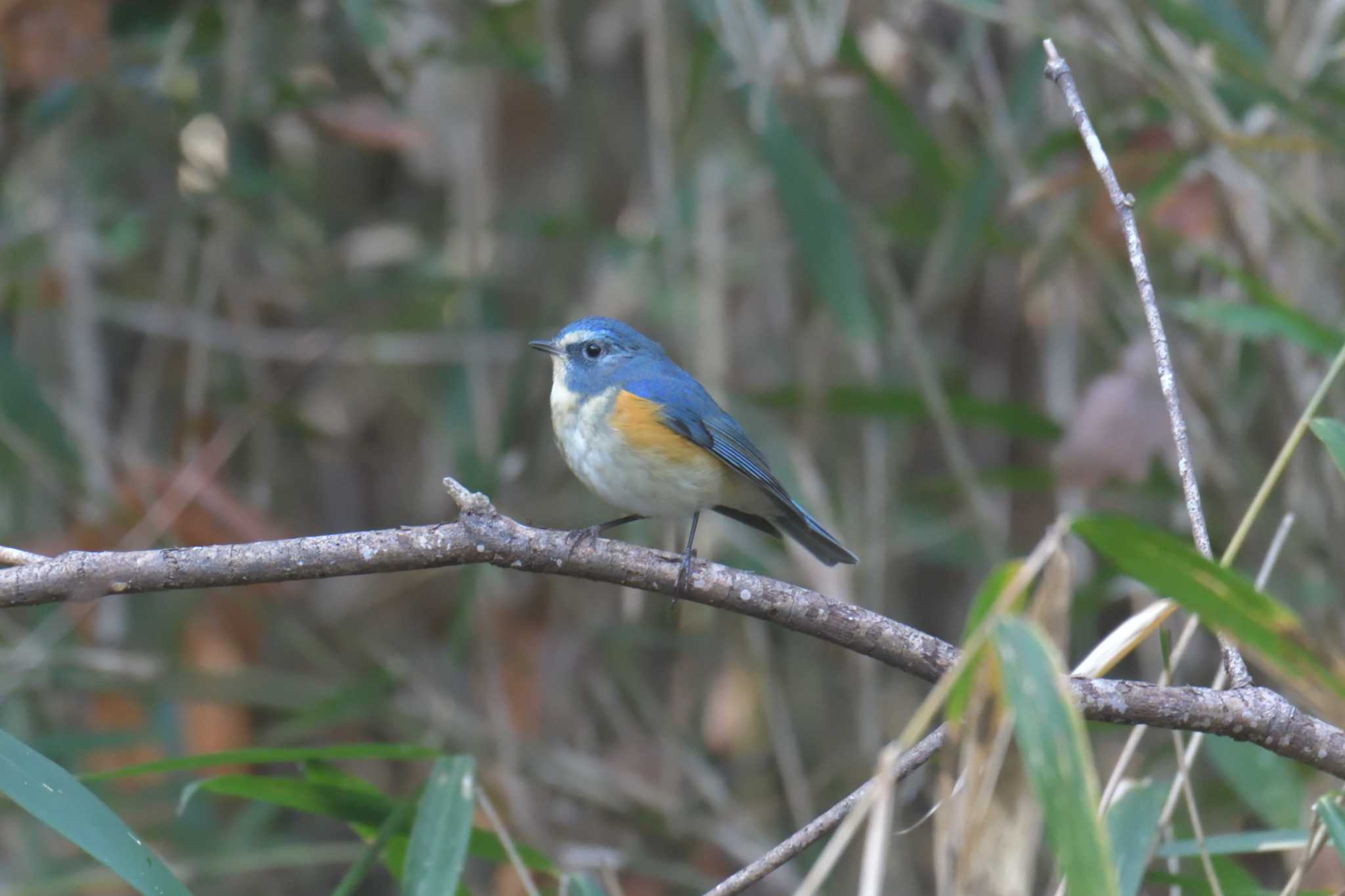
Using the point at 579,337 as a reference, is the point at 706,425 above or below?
below

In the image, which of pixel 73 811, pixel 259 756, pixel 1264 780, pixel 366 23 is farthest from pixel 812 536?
pixel 73 811

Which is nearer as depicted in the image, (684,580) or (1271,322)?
(684,580)

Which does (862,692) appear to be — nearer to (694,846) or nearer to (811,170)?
(694,846)

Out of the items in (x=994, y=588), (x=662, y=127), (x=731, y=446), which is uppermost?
(x=662, y=127)

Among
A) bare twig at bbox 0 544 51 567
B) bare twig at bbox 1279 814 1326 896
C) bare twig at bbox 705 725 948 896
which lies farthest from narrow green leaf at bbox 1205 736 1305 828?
bare twig at bbox 0 544 51 567

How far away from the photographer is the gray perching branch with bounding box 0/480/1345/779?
1.95 metres

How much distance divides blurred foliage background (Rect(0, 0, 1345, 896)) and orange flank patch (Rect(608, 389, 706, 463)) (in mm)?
841

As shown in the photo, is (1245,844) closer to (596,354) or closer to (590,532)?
(590,532)

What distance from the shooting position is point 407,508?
6.12 metres

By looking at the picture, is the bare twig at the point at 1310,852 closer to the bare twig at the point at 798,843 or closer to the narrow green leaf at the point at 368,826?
the bare twig at the point at 798,843

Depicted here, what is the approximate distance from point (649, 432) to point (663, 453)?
0.07m

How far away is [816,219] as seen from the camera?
4371 mm

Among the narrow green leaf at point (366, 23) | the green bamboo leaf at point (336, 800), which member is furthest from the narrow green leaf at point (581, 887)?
the narrow green leaf at point (366, 23)

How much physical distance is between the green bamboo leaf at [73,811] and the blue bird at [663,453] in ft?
4.98
